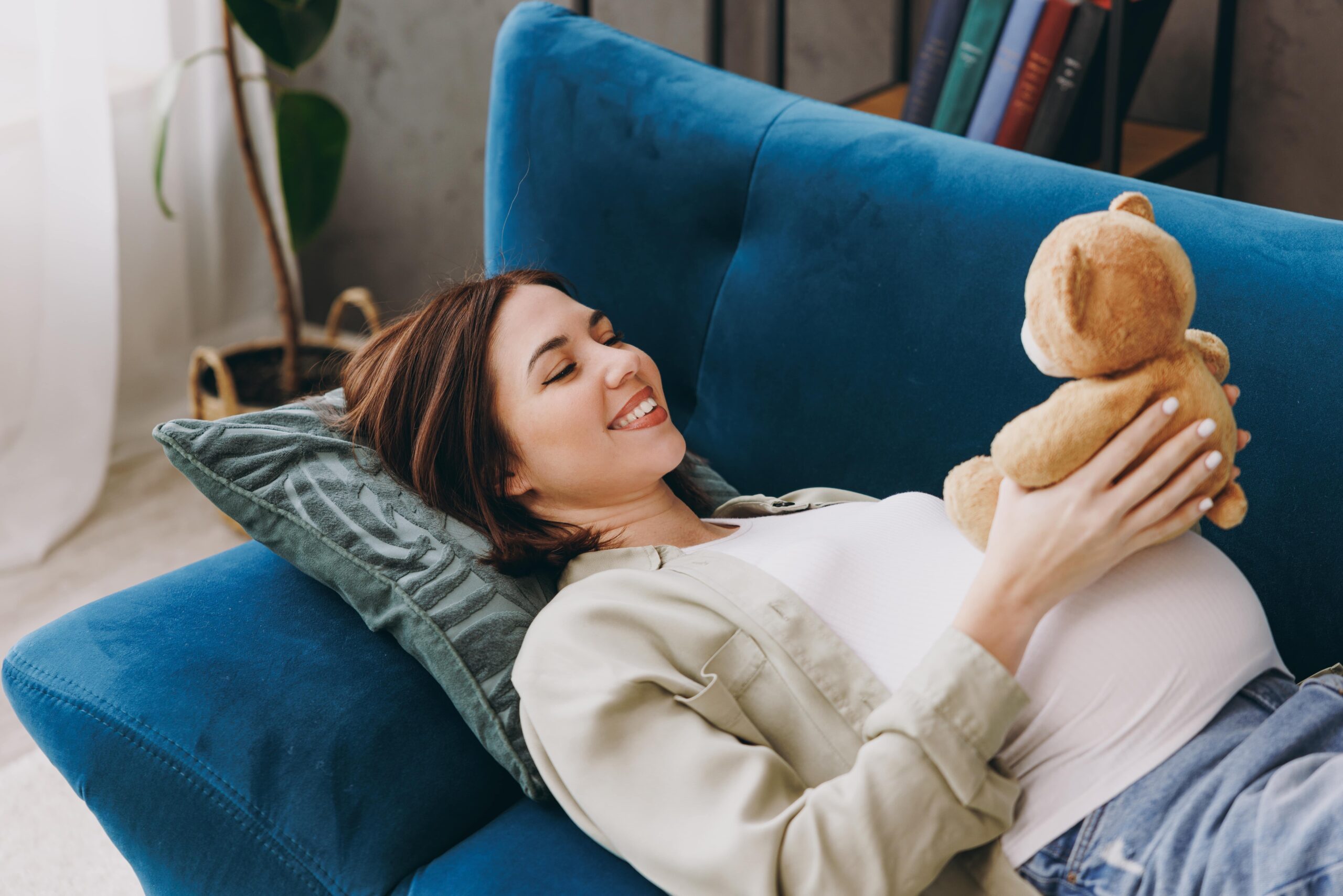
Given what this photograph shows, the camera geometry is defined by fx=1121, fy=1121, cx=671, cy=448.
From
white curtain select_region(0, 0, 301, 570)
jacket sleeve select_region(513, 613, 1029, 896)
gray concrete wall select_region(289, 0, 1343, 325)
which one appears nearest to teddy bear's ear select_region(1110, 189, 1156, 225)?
jacket sleeve select_region(513, 613, 1029, 896)

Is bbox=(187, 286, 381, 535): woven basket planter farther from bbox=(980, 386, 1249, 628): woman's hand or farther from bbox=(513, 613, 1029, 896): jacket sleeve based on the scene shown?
bbox=(980, 386, 1249, 628): woman's hand

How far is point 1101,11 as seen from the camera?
148cm

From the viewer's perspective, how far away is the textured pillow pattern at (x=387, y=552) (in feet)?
3.18

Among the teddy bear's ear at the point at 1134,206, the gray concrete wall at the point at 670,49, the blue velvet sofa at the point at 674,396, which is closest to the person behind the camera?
the teddy bear's ear at the point at 1134,206

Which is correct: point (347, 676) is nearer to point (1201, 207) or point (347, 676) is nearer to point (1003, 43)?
point (1201, 207)

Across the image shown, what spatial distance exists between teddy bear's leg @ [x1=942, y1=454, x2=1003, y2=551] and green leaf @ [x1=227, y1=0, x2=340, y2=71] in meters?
1.55

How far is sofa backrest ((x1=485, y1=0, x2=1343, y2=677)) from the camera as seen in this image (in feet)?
3.35

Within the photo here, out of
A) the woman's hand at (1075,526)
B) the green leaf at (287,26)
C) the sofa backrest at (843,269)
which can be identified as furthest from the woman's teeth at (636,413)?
the green leaf at (287,26)

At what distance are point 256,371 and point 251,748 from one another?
154 cm

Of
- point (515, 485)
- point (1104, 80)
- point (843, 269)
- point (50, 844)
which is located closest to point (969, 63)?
point (1104, 80)

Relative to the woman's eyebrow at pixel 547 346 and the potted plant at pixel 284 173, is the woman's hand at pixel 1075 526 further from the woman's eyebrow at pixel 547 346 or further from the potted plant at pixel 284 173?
the potted plant at pixel 284 173

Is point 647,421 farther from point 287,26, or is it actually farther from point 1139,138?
point 287,26

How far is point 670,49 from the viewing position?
2127 mm

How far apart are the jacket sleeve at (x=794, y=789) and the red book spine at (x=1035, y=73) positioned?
1.01 m
